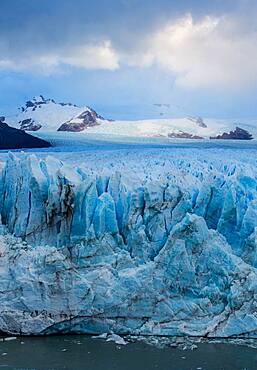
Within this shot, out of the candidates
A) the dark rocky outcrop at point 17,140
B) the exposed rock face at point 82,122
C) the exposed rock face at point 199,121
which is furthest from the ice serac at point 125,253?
the exposed rock face at point 199,121

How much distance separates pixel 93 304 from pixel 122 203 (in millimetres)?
1397

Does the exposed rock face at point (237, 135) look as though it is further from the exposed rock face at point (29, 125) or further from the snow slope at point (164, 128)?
the exposed rock face at point (29, 125)

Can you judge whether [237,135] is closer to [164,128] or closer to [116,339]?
[164,128]

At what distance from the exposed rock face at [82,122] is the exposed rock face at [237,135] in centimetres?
257

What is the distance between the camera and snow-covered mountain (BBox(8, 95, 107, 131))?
589 inches

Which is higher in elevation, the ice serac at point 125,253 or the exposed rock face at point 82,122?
the exposed rock face at point 82,122

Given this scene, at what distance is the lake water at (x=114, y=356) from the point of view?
7.71m

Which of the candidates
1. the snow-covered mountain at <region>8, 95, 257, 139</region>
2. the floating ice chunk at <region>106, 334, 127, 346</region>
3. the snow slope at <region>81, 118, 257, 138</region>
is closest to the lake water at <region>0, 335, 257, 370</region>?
the floating ice chunk at <region>106, 334, 127, 346</region>

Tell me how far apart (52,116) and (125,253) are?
6969 mm

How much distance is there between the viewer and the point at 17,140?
12602mm

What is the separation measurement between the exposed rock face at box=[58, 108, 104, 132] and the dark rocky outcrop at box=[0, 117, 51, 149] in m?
2.00

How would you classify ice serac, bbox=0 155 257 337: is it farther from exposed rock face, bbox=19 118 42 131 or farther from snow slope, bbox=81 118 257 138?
snow slope, bbox=81 118 257 138

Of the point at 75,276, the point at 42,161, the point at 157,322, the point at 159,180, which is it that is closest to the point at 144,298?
the point at 157,322

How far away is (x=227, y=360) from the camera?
7863 mm
